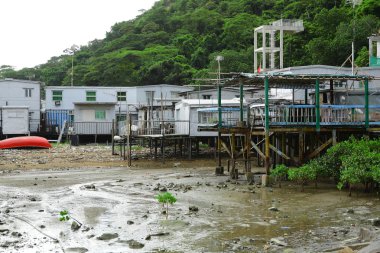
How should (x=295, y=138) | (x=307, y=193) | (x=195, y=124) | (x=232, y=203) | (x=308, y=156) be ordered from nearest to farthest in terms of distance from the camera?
(x=232, y=203), (x=307, y=193), (x=308, y=156), (x=295, y=138), (x=195, y=124)

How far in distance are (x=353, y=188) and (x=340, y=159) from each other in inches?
45.0

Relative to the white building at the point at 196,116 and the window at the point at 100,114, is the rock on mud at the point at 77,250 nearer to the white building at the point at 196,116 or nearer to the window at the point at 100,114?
the white building at the point at 196,116

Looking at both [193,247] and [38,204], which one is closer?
[193,247]

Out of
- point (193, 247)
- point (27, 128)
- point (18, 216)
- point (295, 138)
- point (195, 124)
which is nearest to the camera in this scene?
point (193, 247)

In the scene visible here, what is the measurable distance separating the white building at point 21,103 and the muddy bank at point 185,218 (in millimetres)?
26190

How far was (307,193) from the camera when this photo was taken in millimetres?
17984

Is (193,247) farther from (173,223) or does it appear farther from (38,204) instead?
(38,204)

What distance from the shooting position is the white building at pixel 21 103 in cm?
4622

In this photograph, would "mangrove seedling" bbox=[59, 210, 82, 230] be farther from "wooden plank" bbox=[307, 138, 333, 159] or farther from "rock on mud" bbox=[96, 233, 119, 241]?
"wooden plank" bbox=[307, 138, 333, 159]

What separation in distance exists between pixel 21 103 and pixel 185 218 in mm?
38886

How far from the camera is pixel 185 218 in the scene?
44.9 feet

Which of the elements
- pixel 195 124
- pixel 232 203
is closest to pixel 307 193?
pixel 232 203

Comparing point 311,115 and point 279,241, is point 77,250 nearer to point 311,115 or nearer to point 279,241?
point 279,241

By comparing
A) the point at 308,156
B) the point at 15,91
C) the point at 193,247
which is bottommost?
the point at 193,247
